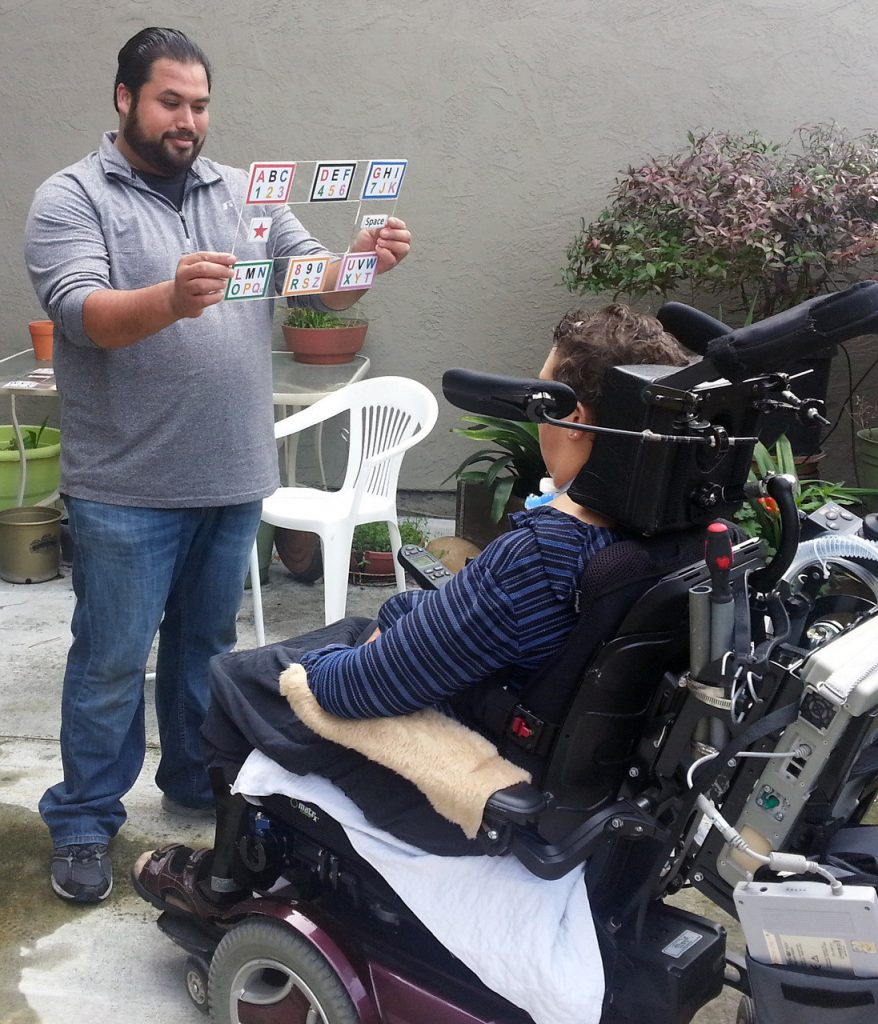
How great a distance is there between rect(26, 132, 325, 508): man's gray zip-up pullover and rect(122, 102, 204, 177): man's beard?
0.05 meters

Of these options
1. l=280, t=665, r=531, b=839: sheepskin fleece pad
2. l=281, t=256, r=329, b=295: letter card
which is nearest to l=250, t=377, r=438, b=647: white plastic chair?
l=281, t=256, r=329, b=295: letter card

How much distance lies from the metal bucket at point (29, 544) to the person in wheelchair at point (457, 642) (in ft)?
9.05

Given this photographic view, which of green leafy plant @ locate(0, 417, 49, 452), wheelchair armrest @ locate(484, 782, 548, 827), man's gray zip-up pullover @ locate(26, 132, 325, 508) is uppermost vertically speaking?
man's gray zip-up pullover @ locate(26, 132, 325, 508)

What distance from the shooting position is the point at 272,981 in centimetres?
202

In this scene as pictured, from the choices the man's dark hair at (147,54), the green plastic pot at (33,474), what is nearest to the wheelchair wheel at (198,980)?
the man's dark hair at (147,54)

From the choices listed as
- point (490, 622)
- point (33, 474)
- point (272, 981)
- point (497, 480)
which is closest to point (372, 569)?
point (497, 480)

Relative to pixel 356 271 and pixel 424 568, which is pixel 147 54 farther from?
pixel 424 568

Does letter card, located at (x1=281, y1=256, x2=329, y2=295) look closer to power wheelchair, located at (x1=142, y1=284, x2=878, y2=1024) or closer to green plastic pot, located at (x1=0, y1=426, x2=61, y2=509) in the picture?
power wheelchair, located at (x1=142, y1=284, x2=878, y2=1024)

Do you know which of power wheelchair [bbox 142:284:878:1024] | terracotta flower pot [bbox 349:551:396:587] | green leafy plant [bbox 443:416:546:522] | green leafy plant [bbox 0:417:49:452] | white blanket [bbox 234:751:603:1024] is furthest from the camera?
green leafy plant [bbox 0:417:49:452]

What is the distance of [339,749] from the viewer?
185cm

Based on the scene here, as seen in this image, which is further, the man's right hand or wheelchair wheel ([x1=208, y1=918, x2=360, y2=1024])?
the man's right hand

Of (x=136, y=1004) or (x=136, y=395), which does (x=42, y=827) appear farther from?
(x=136, y=395)

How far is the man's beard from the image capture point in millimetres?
2398

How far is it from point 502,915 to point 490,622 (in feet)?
1.48
